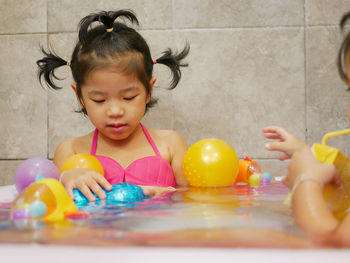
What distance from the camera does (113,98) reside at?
157 cm

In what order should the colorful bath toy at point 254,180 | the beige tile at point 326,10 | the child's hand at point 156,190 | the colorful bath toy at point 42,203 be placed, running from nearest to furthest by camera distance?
the colorful bath toy at point 42,203, the child's hand at point 156,190, the colorful bath toy at point 254,180, the beige tile at point 326,10

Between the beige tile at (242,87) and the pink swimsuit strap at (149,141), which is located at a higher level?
the beige tile at (242,87)

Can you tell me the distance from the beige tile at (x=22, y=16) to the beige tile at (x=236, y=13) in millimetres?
699

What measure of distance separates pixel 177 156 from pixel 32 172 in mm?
646

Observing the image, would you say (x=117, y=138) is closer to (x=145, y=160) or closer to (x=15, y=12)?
(x=145, y=160)

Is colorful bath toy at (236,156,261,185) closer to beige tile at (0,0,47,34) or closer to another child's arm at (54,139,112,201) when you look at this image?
another child's arm at (54,139,112,201)

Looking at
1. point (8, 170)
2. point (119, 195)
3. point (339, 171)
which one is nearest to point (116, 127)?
point (119, 195)

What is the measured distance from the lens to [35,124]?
7.45ft

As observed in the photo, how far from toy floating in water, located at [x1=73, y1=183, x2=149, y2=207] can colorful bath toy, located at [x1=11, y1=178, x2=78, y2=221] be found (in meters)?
0.23

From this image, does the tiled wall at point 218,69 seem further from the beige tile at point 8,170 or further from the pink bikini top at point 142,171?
the pink bikini top at point 142,171

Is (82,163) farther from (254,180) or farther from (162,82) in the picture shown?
(162,82)

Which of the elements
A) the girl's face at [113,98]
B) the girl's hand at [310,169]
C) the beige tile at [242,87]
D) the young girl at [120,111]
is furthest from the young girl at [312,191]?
the beige tile at [242,87]

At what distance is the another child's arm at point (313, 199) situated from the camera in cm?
75

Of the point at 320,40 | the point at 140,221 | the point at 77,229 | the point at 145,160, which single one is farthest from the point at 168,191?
the point at 320,40
